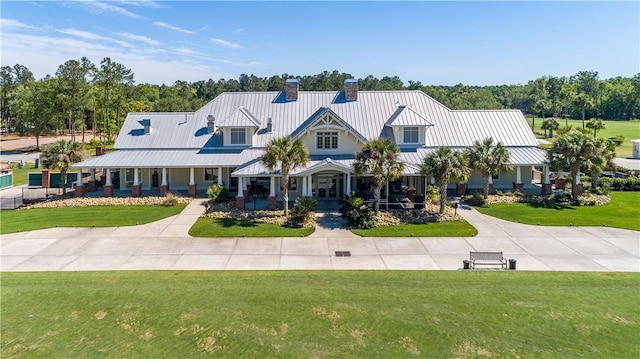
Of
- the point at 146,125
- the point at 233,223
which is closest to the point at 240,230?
the point at 233,223

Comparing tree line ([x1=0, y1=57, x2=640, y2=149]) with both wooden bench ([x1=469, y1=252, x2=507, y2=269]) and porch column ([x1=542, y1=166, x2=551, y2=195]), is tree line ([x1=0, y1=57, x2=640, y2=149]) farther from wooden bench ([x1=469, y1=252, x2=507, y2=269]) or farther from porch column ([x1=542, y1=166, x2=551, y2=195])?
wooden bench ([x1=469, y1=252, x2=507, y2=269])

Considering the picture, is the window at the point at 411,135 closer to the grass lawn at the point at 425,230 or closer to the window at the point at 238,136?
the grass lawn at the point at 425,230

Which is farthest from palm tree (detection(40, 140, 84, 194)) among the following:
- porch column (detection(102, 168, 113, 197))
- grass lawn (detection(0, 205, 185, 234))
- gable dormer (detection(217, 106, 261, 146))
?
gable dormer (detection(217, 106, 261, 146))

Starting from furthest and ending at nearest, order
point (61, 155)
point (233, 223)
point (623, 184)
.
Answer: point (623, 184)
point (61, 155)
point (233, 223)

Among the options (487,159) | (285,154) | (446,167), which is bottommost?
(446,167)

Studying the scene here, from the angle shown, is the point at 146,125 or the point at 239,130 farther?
the point at 146,125

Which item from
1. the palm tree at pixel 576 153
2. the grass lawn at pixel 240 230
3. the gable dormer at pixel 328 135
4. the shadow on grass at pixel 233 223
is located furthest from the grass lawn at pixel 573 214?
the shadow on grass at pixel 233 223

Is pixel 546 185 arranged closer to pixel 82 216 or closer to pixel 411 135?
pixel 411 135

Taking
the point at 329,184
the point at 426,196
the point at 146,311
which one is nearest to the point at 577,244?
the point at 426,196

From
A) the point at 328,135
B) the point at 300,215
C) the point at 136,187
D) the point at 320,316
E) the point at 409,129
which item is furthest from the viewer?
the point at 409,129
